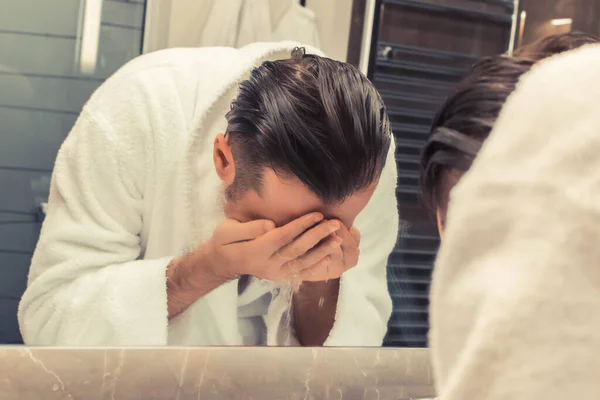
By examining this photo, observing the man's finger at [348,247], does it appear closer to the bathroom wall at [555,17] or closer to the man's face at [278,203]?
the man's face at [278,203]

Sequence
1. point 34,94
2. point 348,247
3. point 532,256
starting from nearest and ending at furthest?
point 532,256 < point 34,94 < point 348,247

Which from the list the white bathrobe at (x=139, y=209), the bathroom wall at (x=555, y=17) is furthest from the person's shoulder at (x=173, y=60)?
the bathroom wall at (x=555, y=17)

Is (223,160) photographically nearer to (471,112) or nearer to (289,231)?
(289,231)

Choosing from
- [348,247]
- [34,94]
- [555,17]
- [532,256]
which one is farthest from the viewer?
[555,17]

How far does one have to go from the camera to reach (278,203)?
2.66 feet

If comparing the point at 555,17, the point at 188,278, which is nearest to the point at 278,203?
the point at 188,278

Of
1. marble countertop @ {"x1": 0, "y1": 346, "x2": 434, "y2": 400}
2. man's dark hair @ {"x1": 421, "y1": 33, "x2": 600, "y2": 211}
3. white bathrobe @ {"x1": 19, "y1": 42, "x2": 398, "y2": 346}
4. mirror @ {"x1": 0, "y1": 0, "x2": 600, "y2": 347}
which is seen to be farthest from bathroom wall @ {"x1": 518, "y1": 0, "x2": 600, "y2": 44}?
marble countertop @ {"x1": 0, "y1": 346, "x2": 434, "y2": 400}

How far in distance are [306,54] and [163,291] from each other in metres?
0.34

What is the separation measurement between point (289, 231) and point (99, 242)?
0.74 ft

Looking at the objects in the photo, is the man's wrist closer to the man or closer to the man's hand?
the man's hand

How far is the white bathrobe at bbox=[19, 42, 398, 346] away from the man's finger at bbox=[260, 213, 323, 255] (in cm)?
6

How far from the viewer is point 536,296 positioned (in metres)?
0.25

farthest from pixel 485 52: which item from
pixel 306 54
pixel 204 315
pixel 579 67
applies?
pixel 579 67

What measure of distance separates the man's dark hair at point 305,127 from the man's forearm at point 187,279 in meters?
0.09
